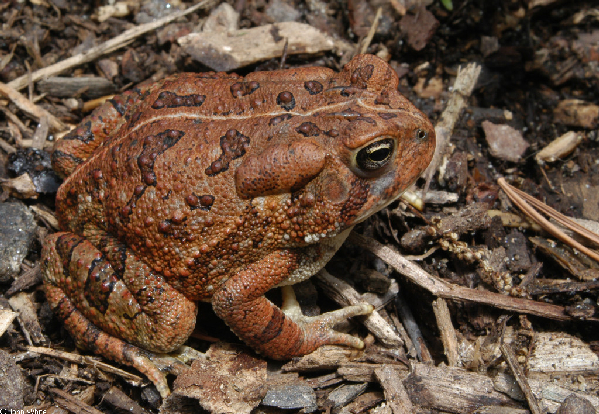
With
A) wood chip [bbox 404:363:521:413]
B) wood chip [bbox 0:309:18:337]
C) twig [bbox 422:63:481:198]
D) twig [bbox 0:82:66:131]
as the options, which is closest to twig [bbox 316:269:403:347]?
wood chip [bbox 404:363:521:413]

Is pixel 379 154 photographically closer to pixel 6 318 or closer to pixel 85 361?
pixel 85 361

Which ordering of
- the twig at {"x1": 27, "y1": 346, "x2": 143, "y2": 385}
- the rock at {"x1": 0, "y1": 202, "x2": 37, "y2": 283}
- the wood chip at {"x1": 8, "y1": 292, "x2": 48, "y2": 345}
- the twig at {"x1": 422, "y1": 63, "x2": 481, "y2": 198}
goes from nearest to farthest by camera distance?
the twig at {"x1": 27, "y1": 346, "x2": 143, "y2": 385} < the wood chip at {"x1": 8, "y1": 292, "x2": 48, "y2": 345} < the rock at {"x1": 0, "y1": 202, "x2": 37, "y2": 283} < the twig at {"x1": 422, "y1": 63, "x2": 481, "y2": 198}

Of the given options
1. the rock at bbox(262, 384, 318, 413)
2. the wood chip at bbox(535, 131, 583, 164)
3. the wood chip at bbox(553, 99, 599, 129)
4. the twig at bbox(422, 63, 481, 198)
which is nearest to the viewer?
the rock at bbox(262, 384, 318, 413)

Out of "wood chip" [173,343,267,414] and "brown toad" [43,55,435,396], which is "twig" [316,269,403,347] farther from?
"wood chip" [173,343,267,414]

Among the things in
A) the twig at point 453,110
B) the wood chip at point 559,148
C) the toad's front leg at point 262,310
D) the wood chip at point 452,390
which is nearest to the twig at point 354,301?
the wood chip at point 452,390

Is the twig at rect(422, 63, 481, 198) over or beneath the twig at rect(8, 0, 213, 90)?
beneath

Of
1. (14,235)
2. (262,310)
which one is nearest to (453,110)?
(262,310)

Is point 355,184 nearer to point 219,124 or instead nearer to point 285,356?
point 219,124

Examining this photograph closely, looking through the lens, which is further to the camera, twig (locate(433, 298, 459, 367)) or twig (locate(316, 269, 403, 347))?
twig (locate(316, 269, 403, 347))

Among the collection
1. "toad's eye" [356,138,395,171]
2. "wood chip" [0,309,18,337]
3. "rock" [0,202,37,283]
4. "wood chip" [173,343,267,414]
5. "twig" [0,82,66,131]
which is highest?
"twig" [0,82,66,131]
